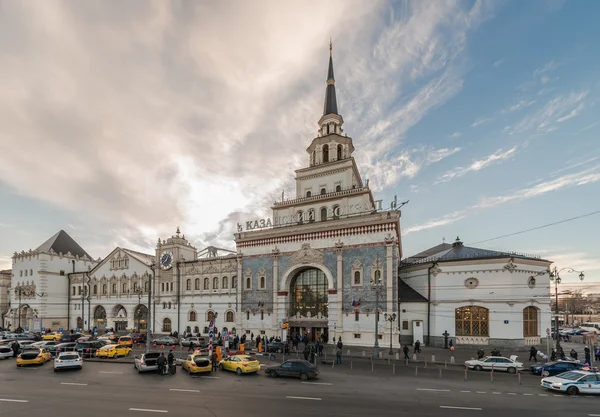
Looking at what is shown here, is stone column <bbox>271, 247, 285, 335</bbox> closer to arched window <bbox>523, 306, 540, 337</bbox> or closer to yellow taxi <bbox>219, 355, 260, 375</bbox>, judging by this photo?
yellow taxi <bbox>219, 355, 260, 375</bbox>

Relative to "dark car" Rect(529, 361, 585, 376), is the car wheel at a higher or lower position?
higher

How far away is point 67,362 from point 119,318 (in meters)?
38.6

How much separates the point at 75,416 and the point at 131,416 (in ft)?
7.45

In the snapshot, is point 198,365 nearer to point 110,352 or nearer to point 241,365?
point 241,365

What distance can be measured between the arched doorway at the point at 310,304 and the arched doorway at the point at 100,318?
1483 inches

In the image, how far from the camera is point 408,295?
4381 centimetres

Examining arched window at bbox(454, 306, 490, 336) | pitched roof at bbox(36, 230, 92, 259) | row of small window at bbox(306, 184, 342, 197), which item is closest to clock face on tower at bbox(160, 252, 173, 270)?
row of small window at bbox(306, 184, 342, 197)

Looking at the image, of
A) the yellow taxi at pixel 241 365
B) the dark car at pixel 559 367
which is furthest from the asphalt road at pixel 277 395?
the dark car at pixel 559 367

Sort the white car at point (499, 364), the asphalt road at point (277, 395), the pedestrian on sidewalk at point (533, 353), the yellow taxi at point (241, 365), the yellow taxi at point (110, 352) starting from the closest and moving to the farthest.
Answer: the asphalt road at point (277, 395)
the yellow taxi at point (241, 365)
the white car at point (499, 364)
the pedestrian on sidewalk at point (533, 353)
the yellow taxi at point (110, 352)

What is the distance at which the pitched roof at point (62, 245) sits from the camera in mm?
69625

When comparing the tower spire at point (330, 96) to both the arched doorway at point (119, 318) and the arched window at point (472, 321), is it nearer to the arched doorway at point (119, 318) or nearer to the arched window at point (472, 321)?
the arched window at point (472, 321)

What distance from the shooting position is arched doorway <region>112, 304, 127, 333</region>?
6141 cm

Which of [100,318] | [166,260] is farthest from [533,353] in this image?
[100,318]

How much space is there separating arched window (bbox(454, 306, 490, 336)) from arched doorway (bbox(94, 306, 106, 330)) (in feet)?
186
